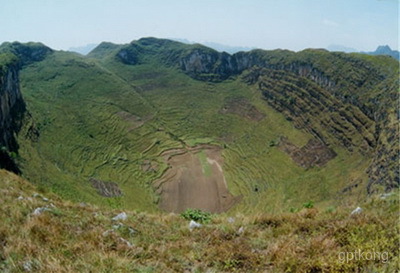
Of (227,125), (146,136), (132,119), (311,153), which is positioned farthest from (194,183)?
(132,119)

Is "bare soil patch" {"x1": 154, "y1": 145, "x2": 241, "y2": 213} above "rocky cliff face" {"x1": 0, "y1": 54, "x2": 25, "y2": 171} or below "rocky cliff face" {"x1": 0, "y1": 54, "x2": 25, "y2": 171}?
below

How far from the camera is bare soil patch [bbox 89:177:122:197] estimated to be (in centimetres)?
5308

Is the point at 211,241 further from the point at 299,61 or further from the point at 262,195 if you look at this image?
the point at 299,61

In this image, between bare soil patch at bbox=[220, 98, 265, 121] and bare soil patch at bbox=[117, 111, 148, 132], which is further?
bare soil patch at bbox=[220, 98, 265, 121]

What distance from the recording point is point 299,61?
92375 millimetres

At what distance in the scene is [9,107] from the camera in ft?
184

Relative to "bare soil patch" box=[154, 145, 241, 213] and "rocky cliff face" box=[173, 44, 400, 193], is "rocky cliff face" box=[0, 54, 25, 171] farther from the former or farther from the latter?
"rocky cliff face" box=[173, 44, 400, 193]

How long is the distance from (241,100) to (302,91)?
24749 millimetres

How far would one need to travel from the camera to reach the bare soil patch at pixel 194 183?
2276 inches

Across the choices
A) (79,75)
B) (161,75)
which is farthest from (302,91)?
(79,75)

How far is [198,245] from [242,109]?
95.4m

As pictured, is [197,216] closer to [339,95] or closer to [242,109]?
[339,95]

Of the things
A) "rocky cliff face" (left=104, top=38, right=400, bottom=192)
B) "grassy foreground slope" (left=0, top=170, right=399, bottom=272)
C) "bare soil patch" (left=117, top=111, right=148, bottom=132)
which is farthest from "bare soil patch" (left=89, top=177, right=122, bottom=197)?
"grassy foreground slope" (left=0, top=170, right=399, bottom=272)

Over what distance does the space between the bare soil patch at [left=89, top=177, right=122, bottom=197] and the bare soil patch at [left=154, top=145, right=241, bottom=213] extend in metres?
8.86
